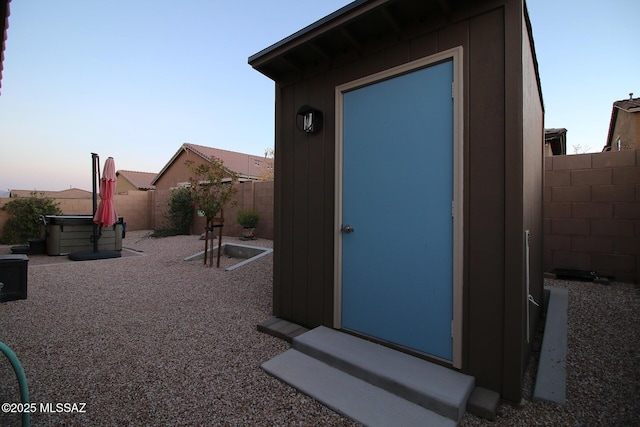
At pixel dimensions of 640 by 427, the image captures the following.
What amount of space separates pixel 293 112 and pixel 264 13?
4.56m

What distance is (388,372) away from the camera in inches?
73.2

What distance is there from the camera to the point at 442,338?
1952mm

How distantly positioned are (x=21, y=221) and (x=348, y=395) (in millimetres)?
11471

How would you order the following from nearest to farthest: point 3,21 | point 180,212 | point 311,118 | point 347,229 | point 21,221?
1. point 3,21
2. point 347,229
3. point 311,118
4. point 21,221
5. point 180,212

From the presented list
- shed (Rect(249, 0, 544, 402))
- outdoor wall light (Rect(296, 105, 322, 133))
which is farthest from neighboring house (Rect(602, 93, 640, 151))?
outdoor wall light (Rect(296, 105, 322, 133))

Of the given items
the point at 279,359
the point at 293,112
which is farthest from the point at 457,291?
the point at 293,112

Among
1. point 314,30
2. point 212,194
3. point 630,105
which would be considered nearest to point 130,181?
point 212,194

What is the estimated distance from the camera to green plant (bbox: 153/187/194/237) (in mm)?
10477

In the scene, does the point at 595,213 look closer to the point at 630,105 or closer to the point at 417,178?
the point at 417,178

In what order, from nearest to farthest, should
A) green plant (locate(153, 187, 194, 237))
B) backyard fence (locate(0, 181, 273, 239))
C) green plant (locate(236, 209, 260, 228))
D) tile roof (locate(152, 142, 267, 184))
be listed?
green plant (locate(236, 209, 260, 228)) < backyard fence (locate(0, 181, 273, 239)) < green plant (locate(153, 187, 194, 237)) < tile roof (locate(152, 142, 267, 184))

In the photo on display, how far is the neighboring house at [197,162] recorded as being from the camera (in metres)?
17.0

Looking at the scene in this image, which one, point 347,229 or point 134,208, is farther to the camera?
point 134,208

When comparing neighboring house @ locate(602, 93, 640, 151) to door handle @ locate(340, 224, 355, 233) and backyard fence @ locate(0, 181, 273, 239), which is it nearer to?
door handle @ locate(340, 224, 355, 233)

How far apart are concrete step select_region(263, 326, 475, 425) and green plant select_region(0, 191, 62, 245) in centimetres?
1070
